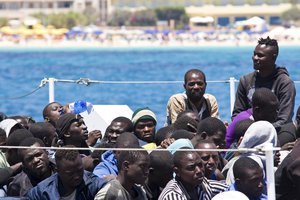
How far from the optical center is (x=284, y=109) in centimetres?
1252

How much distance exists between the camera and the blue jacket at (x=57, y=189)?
993cm

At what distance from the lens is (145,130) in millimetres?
12500

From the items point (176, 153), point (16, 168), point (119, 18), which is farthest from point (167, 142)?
point (119, 18)

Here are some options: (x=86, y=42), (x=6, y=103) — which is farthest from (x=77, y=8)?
(x=6, y=103)

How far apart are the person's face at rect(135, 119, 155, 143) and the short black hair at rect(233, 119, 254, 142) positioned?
1.19 m

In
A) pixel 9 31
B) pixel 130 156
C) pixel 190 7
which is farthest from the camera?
pixel 190 7

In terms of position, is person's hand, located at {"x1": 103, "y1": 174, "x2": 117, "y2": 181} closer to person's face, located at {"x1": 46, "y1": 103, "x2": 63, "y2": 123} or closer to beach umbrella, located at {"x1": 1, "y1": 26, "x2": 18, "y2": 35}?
person's face, located at {"x1": 46, "y1": 103, "x2": 63, "y2": 123}

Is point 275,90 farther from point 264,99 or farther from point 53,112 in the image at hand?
point 53,112

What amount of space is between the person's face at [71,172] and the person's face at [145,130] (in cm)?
253

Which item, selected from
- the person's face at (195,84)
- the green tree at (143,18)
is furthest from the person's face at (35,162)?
the green tree at (143,18)

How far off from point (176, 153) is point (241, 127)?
5.03 feet

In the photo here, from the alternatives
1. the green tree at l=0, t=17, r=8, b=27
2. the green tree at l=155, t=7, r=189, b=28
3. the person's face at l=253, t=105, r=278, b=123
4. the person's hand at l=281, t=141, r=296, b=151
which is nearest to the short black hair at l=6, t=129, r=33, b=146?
the person's face at l=253, t=105, r=278, b=123

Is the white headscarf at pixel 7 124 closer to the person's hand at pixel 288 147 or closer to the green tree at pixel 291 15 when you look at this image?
the person's hand at pixel 288 147

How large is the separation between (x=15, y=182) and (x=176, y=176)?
1.66 metres
